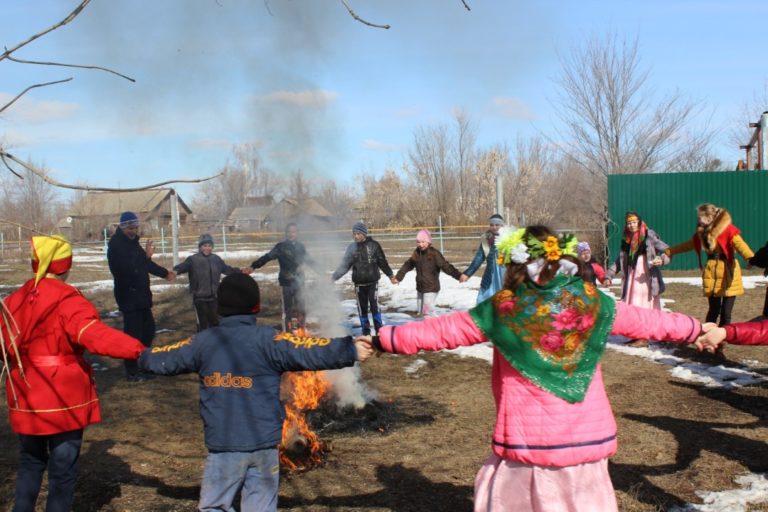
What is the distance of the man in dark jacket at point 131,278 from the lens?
825 cm

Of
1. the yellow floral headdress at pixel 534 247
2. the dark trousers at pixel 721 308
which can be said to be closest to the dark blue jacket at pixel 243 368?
the yellow floral headdress at pixel 534 247

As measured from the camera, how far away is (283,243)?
10836mm

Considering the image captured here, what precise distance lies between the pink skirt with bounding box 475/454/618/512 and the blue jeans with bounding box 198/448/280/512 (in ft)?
3.44

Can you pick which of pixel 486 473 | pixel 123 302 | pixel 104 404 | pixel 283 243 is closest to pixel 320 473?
pixel 486 473

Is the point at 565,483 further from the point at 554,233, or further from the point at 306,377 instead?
the point at 306,377

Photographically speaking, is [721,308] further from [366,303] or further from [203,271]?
[203,271]

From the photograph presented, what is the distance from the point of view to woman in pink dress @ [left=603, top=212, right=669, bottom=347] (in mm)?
9602

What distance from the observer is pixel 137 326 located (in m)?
8.46

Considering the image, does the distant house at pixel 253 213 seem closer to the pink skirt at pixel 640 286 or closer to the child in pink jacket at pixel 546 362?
the pink skirt at pixel 640 286

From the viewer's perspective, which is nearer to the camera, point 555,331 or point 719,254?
point 555,331

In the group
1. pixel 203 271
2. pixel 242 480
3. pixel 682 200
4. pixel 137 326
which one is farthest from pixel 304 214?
pixel 682 200

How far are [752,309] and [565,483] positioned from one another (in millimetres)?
10949

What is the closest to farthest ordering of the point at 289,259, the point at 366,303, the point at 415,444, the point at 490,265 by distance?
the point at 415,444 < the point at 490,265 < the point at 289,259 < the point at 366,303

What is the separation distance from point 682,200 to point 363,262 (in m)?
11.6
